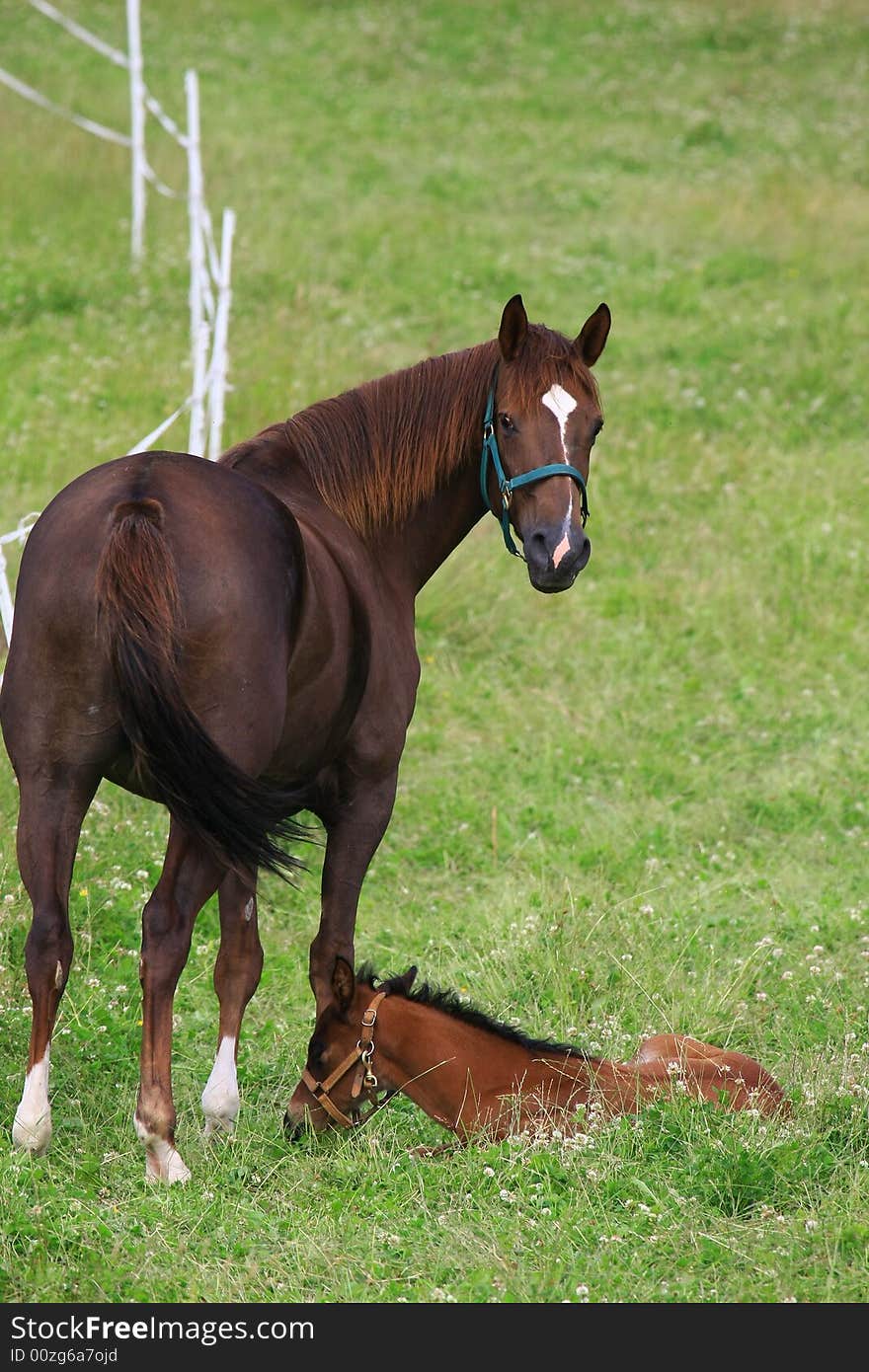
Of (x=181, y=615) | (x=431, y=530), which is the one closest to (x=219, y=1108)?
(x=181, y=615)

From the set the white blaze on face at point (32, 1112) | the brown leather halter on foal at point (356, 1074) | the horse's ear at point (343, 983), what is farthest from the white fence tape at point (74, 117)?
the white blaze on face at point (32, 1112)

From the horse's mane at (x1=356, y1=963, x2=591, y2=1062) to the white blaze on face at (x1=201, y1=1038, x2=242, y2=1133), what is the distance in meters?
0.51

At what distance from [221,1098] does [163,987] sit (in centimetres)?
69

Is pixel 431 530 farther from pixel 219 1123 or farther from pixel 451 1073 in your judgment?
pixel 219 1123

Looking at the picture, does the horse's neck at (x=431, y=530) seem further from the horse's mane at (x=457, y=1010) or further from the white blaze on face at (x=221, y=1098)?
the white blaze on face at (x=221, y=1098)

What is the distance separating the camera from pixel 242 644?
427 cm

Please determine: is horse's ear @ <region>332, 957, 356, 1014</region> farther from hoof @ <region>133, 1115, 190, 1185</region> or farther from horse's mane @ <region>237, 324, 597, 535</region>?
horse's mane @ <region>237, 324, 597, 535</region>

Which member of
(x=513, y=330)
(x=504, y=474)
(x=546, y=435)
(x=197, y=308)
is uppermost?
(x=513, y=330)

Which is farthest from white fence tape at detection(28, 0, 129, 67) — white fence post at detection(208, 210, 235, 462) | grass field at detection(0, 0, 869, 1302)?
white fence post at detection(208, 210, 235, 462)

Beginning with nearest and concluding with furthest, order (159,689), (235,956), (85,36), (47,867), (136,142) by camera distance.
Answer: (159,689)
(47,867)
(235,956)
(85,36)
(136,142)

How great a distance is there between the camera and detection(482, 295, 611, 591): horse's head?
482 centimetres
